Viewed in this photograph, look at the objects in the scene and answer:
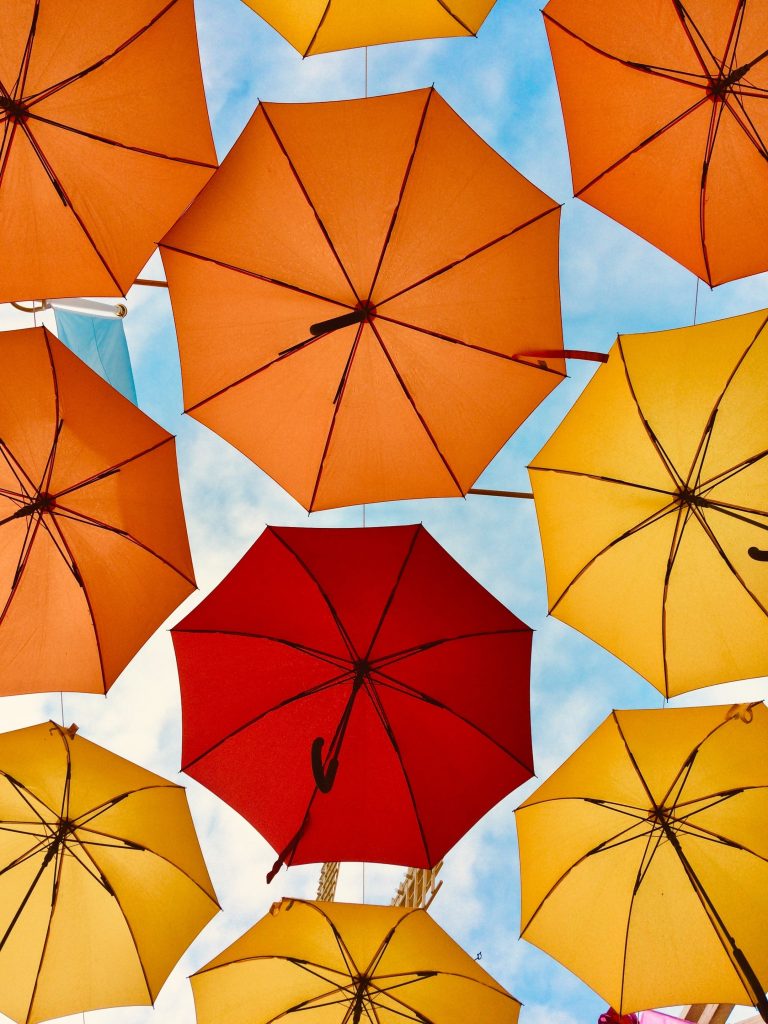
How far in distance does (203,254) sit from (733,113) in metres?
4.26

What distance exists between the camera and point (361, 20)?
6.64m

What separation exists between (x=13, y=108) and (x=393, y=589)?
4.78 meters

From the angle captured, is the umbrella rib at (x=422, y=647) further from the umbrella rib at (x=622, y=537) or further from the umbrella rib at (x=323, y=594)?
the umbrella rib at (x=622, y=537)

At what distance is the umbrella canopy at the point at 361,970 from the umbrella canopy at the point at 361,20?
281 inches

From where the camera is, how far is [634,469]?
6.78 meters

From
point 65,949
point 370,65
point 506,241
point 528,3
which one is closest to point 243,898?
point 65,949

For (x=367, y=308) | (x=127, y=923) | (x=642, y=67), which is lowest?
(x=127, y=923)

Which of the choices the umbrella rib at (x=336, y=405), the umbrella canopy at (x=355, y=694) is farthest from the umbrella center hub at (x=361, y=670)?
the umbrella rib at (x=336, y=405)

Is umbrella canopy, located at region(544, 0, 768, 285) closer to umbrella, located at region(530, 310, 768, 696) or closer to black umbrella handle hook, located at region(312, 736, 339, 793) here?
umbrella, located at region(530, 310, 768, 696)

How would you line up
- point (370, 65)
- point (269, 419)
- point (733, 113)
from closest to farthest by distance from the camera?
point (733, 113) < point (269, 419) < point (370, 65)

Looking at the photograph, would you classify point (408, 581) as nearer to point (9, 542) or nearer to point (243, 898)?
point (9, 542)

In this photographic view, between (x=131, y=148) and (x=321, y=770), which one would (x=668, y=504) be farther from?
(x=131, y=148)

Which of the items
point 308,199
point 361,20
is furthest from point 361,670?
point 361,20

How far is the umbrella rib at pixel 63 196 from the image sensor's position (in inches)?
255
